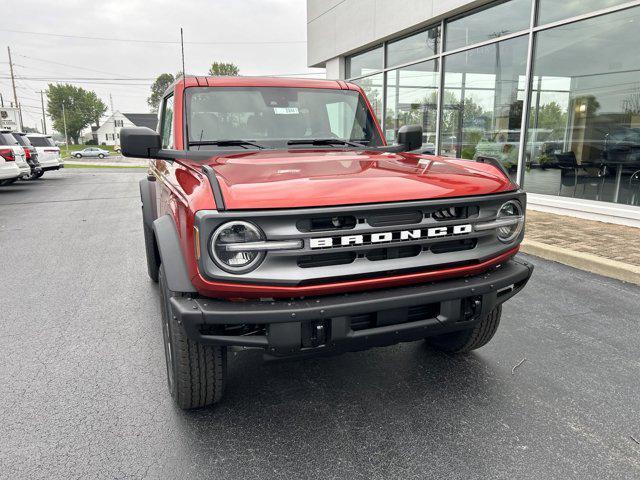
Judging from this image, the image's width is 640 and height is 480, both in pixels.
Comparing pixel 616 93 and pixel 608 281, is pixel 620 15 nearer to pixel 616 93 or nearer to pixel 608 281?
pixel 616 93

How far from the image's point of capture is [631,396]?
2.76 meters

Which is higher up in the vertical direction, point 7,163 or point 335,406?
point 7,163

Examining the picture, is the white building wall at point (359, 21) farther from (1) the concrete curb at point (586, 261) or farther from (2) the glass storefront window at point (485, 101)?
(1) the concrete curb at point (586, 261)

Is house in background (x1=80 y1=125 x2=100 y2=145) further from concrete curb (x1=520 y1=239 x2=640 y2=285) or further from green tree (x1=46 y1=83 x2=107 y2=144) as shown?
concrete curb (x1=520 y1=239 x2=640 y2=285)

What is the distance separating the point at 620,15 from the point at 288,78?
6.70 m

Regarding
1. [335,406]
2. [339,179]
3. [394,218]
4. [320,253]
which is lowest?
[335,406]

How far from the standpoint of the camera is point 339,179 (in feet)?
7.46

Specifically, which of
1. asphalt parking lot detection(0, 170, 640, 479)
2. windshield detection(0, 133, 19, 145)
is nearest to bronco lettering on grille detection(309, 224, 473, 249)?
asphalt parking lot detection(0, 170, 640, 479)

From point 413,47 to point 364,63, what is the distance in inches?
121

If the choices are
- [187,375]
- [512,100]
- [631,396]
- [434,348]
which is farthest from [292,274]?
[512,100]

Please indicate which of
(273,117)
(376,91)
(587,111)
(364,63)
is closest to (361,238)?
(273,117)

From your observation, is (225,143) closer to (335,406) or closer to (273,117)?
(273,117)

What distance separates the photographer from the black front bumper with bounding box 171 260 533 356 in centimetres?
201

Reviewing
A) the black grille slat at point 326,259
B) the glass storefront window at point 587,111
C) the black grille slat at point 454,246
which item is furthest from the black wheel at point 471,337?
the glass storefront window at point 587,111
